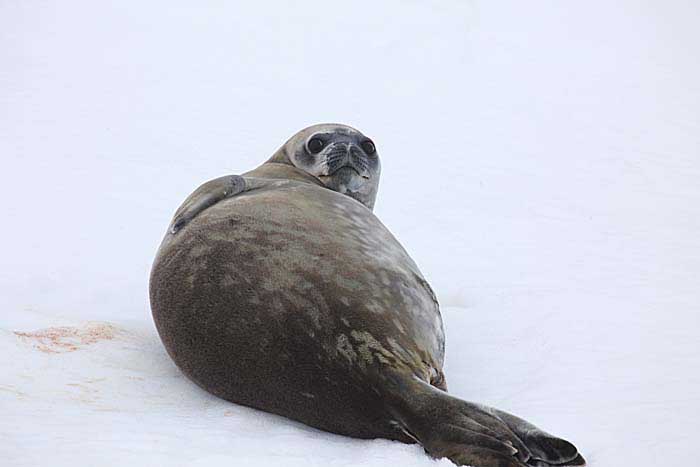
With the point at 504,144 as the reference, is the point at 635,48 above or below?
above

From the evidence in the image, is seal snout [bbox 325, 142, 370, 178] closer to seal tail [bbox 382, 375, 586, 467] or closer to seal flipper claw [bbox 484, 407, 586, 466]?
seal tail [bbox 382, 375, 586, 467]

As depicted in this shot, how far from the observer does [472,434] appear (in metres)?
2.34

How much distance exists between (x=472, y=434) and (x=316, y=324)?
0.57 m

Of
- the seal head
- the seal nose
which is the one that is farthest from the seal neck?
the seal nose

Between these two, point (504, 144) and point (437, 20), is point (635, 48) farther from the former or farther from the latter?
point (504, 144)

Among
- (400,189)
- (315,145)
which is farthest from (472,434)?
(400,189)

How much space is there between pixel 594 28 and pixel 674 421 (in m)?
10.0

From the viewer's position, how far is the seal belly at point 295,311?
261 centimetres

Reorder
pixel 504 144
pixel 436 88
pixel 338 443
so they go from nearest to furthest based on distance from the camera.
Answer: pixel 338 443
pixel 504 144
pixel 436 88

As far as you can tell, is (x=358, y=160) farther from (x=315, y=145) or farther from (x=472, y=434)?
(x=472, y=434)

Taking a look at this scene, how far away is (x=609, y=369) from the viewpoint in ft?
10.9

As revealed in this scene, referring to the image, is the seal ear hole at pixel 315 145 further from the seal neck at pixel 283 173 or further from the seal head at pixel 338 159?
the seal neck at pixel 283 173

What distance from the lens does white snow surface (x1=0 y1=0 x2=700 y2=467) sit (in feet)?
8.87

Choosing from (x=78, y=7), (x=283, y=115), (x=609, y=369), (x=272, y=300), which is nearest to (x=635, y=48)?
(x=283, y=115)
